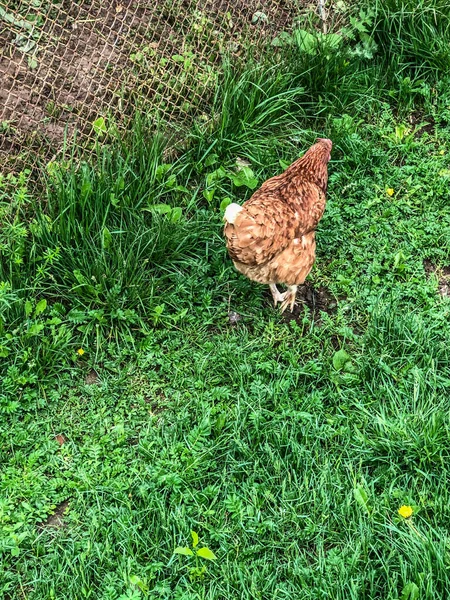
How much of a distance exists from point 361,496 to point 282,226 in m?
1.38

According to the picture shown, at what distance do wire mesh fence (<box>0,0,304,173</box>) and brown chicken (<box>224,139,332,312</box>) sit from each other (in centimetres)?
90

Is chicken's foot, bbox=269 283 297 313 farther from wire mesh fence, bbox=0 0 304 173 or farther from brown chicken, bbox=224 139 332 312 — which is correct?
wire mesh fence, bbox=0 0 304 173

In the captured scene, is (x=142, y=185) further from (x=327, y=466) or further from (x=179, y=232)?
(x=327, y=466)

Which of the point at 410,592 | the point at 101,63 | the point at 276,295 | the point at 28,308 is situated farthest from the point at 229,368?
the point at 101,63

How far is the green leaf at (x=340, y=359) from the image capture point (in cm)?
340

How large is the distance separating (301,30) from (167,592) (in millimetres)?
3644

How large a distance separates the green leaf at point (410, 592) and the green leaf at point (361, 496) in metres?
0.37

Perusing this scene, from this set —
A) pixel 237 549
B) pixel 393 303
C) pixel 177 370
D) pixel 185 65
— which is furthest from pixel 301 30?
pixel 237 549

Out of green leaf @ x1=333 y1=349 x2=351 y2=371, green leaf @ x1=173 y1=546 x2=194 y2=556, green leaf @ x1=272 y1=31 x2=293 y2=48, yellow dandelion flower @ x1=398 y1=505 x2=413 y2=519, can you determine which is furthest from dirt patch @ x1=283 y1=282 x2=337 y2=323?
green leaf @ x1=272 y1=31 x2=293 y2=48

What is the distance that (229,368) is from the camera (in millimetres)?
3406

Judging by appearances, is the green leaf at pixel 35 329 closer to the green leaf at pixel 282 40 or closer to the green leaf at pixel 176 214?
the green leaf at pixel 176 214

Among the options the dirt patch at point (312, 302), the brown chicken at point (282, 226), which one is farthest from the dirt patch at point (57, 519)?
the dirt patch at point (312, 302)

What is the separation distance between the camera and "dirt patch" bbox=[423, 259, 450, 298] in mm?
3811

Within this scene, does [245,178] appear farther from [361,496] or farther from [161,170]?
[361,496]
